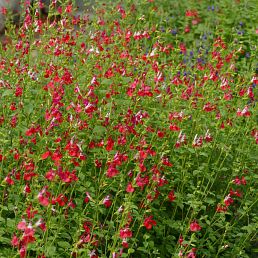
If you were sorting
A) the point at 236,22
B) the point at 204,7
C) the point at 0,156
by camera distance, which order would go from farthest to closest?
1. the point at 204,7
2. the point at 236,22
3. the point at 0,156

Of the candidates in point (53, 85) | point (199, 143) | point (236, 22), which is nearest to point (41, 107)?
point (53, 85)

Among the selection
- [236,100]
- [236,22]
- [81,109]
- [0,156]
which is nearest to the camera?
[0,156]

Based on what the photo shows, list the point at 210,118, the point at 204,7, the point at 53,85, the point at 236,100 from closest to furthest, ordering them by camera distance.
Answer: the point at 53,85 → the point at 210,118 → the point at 236,100 → the point at 204,7

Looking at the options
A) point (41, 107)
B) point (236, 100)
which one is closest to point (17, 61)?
point (41, 107)

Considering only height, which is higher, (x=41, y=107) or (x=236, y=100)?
(x=41, y=107)

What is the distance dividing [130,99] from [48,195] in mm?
1534

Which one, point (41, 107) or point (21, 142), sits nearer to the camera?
point (21, 142)

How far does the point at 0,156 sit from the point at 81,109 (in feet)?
1.98

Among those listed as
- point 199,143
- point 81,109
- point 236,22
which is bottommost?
point 236,22

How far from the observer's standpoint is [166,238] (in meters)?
4.25

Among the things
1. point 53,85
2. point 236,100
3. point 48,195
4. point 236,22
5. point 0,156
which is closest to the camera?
point 48,195

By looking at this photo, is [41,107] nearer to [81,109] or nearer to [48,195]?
[81,109]

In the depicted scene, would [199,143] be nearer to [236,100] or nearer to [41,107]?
[41,107]

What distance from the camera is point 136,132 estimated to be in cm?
418
